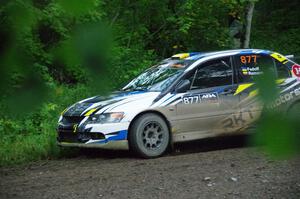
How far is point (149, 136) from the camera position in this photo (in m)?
8.75

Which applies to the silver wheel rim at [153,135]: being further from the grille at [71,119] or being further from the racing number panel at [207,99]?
the grille at [71,119]

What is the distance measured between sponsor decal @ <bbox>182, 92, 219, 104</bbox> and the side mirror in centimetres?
12

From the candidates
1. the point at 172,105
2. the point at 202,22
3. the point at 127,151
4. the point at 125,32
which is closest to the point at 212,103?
the point at 172,105

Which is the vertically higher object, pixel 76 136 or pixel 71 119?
pixel 71 119

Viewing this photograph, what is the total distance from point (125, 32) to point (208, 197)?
4.46 metres

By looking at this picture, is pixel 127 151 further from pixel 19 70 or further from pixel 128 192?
pixel 19 70

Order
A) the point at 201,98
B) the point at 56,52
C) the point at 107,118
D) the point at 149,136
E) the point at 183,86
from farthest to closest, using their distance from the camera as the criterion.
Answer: the point at 201,98 < the point at 183,86 < the point at 149,136 < the point at 107,118 < the point at 56,52

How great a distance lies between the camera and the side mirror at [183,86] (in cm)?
885

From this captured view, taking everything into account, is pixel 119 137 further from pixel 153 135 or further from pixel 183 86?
pixel 183 86

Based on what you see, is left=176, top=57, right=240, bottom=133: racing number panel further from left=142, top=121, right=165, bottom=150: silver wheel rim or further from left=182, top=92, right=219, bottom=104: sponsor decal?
left=142, top=121, right=165, bottom=150: silver wheel rim

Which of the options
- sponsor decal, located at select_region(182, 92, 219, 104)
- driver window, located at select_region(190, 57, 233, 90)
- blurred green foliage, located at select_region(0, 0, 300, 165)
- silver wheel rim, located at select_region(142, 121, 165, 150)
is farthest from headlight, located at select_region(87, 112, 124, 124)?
blurred green foliage, located at select_region(0, 0, 300, 165)

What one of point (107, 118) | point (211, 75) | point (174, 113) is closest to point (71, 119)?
point (107, 118)

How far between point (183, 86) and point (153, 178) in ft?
7.87

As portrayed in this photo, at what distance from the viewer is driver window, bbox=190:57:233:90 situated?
9070 mm
